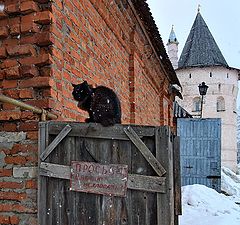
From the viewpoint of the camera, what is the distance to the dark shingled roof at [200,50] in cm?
2589

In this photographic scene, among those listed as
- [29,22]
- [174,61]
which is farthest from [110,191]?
[174,61]

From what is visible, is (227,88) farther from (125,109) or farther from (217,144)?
(125,109)

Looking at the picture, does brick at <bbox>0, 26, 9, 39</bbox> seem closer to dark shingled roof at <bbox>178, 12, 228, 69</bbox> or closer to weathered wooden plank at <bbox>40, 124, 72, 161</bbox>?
weathered wooden plank at <bbox>40, 124, 72, 161</bbox>

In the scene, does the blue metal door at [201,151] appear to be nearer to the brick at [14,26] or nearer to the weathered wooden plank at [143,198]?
the brick at [14,26]

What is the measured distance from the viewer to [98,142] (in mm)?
2463

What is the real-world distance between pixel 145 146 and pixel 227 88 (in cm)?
2527

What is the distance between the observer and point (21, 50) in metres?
2.83

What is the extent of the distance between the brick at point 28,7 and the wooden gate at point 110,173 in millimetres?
974

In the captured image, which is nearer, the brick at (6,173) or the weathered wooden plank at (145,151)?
the weathered wooden plank at (145,151)

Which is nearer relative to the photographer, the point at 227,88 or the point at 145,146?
the point at 145,146

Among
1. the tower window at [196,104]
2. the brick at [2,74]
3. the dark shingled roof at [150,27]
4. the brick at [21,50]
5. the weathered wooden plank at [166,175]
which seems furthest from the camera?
the tower window at [196,104]

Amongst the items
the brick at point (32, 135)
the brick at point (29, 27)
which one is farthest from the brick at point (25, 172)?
the brick at point (29, 27)

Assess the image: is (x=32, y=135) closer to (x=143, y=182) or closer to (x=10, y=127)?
(x=10, y=127)

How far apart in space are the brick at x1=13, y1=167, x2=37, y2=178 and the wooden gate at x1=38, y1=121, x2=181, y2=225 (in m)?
0.15
